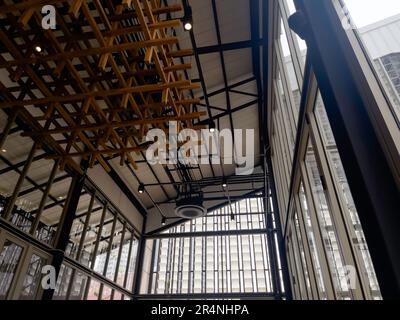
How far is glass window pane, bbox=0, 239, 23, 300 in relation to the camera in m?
4.79

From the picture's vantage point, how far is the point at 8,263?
16.3ft

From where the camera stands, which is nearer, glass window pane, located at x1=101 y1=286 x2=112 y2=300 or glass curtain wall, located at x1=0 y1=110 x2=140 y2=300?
glass curtain wall, located at x1=0 y1=110 x2=140 y2=300

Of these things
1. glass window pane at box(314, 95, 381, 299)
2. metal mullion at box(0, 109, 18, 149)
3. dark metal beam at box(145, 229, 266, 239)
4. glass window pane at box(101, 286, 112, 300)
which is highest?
dark metal beam at box(145, 229, 266, 239)

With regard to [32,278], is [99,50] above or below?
above

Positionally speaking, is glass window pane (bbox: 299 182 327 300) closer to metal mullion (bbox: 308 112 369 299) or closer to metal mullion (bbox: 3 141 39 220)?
metal mullion (bbox: 308 112 369 299)

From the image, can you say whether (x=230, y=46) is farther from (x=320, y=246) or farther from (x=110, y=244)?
(x=110, y=244)

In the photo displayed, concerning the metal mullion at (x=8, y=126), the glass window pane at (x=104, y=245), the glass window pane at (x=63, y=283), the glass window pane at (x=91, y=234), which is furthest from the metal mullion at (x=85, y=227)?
the metal mullion at (x=8, y=126)

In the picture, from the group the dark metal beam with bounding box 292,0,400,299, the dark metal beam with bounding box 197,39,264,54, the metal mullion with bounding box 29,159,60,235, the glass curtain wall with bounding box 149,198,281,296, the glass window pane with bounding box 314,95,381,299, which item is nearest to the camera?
the dark metal beam with bounding box 292,0,400,299

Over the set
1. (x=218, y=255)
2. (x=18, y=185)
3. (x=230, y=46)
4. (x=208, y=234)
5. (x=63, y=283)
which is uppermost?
(x=230, y=46)

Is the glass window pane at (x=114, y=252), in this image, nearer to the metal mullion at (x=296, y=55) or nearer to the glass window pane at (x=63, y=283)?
the glass window pane at (x=63, y=283)

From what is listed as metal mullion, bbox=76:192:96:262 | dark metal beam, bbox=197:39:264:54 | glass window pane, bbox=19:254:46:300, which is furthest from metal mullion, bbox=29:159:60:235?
dark metal beam, bbox=197:39:264:54

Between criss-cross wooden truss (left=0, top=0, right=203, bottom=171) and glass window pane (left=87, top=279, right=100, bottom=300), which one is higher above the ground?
criss-cross wooden truss (left=0, top=0, right=203, bottom=171)

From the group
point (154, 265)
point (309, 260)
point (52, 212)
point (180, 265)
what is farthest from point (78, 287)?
point (309, 260)

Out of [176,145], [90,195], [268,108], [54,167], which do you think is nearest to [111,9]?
[176,145]
